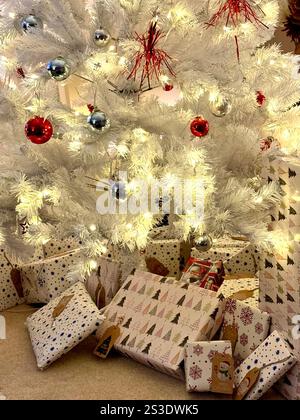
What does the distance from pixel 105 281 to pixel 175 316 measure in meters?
0.45

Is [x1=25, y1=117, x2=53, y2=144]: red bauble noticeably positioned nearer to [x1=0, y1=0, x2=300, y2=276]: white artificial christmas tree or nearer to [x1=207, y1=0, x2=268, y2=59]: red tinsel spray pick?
[x1=0, y1=0, x2=300, y2=276]: white artificial christmas tree

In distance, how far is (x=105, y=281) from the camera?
2.39 meters

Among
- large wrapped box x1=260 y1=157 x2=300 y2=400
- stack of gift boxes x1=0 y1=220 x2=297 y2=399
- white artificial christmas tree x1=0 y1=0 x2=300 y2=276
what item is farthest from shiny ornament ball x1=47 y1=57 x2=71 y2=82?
large wrapped box x1=260 y1=157 x2=300 y2=400

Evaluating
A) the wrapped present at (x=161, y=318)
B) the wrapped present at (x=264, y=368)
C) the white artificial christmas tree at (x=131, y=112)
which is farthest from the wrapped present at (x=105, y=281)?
the wrapped present at (x=264, y=368)

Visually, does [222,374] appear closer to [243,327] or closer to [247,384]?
[247,384]

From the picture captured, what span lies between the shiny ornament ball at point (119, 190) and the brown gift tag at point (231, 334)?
0.66 metres

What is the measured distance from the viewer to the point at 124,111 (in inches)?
70.0

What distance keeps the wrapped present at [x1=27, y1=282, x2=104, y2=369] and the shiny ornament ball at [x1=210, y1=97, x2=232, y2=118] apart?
0.91 meters

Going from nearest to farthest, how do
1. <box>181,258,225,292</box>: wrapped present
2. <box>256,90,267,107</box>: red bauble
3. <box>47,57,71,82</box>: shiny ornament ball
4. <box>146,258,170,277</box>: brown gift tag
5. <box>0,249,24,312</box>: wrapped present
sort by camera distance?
<box>47,57,71,82</box>: shiny ornament ball < <box>256,90,267,107</box>: red bauble < <box>181,258,225,292</box>: wrapped present < <box>146,258,170,277</box>: brown gift tag < <box>0,249,24,312</box>: wrapped present

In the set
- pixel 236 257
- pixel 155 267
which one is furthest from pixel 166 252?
pixel 236 257

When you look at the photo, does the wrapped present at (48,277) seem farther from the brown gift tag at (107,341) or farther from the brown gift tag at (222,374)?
the brown gift tag at (222,374)

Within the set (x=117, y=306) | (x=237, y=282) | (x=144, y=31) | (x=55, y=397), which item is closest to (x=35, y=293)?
(x=117, y=306)

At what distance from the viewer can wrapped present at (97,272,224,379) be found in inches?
77.6

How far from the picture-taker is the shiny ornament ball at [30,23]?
1.74 meters
